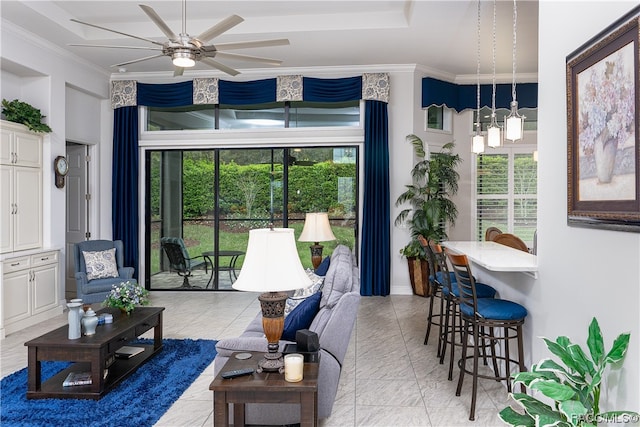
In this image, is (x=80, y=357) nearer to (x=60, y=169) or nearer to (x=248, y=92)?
(x=60, y=169)

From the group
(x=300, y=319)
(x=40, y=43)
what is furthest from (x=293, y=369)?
(x=40, y=43)

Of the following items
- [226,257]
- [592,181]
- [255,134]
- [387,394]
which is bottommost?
[387,394]

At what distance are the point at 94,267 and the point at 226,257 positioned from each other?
1997 mm

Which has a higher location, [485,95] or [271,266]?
[485,95]

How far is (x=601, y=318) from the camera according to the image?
2.07 meters

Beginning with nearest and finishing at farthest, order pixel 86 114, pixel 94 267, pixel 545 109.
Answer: pixel 545 109 → pixel 94 267 → pixel 86 114

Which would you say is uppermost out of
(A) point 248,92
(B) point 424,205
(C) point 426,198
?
(A) point 248,92

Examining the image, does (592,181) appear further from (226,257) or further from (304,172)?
(226,257)

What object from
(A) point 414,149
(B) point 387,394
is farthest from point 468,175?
(B) point 387,394

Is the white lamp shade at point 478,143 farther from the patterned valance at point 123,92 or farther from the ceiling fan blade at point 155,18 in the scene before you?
the patterned valance at point 123,92

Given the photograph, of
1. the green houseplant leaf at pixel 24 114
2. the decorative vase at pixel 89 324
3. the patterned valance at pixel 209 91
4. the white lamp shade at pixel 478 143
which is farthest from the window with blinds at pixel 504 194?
the green houseplant leaf at pixel 24 114

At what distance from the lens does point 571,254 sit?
7.78 feet

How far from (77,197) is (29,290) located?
2.06m

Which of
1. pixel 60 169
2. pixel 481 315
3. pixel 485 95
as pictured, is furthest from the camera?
pixel 485 95
